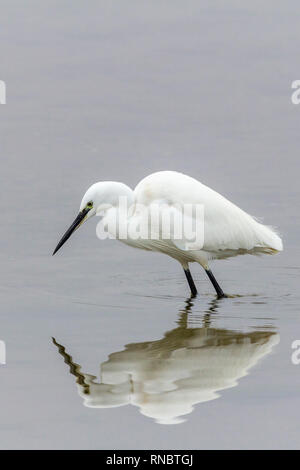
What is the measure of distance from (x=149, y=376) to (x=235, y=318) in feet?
5.72

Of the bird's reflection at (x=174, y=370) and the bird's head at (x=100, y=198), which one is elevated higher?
the bird's head at (x=100, y=198)

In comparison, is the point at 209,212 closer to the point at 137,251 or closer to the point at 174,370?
the point at 137,251

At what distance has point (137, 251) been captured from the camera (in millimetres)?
10648

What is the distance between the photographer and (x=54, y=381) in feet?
21.5

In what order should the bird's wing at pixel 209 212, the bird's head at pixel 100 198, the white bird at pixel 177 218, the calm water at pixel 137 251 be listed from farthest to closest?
the bird's wing at pixel 209 212 < the white bird at pixel 177 218 < the bird's head at pixel 100 198 < the calm water at pixel 137 251

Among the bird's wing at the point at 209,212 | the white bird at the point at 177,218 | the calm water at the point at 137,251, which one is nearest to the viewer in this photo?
the calm water at the point at 137,251

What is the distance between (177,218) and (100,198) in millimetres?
669

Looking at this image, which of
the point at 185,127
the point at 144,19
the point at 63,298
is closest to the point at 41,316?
the point at 63,298

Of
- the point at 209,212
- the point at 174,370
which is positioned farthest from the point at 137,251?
the point at 174,370

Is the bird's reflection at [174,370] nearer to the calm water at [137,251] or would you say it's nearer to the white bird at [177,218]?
the calm water at [137,251]

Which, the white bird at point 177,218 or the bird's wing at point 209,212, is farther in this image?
the bird's wing at point 209,212

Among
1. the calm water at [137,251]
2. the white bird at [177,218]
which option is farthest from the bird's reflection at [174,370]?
the white bird at [177,218]

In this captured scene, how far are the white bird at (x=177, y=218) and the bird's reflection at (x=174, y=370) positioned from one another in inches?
42.8

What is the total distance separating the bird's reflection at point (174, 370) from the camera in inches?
244
